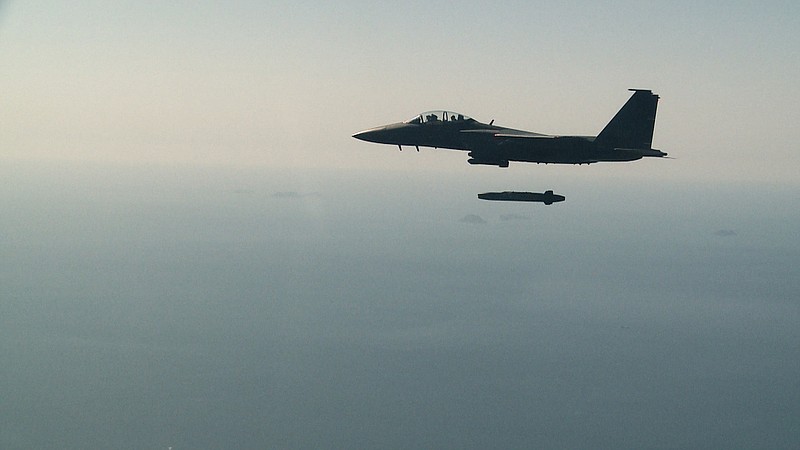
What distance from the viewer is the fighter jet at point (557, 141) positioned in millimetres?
48312

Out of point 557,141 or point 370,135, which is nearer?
point 557,141

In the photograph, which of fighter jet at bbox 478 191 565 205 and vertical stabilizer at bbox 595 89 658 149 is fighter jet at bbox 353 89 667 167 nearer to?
vertical stabilizer at bbox 595 89 658 149

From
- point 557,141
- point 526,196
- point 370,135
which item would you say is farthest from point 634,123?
point 370,135

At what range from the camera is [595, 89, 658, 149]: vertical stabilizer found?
48.2 m

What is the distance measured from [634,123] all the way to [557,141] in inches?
241

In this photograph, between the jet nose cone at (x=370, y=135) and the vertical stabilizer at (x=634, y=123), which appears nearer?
the vertical stabilizer at (x=634, y=123)

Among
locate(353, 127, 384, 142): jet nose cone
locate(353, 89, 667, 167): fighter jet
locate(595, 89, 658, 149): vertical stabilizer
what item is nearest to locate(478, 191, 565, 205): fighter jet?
locate(353, 89, 667, 167): fighter jet

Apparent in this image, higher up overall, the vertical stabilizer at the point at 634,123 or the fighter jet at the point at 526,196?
the vertical stabilizer at the point at 634,123

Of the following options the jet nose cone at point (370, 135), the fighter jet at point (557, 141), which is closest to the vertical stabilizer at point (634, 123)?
the fighter jet at point (557, 141)

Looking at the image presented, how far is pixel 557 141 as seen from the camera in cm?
4859

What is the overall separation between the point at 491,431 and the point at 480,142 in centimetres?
16524

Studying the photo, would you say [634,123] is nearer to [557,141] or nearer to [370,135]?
[557,141]

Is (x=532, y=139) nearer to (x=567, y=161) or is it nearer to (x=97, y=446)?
(x=567, y=161)

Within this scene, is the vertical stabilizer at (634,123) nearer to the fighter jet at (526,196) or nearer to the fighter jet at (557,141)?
the fighter jet at (557,141)
